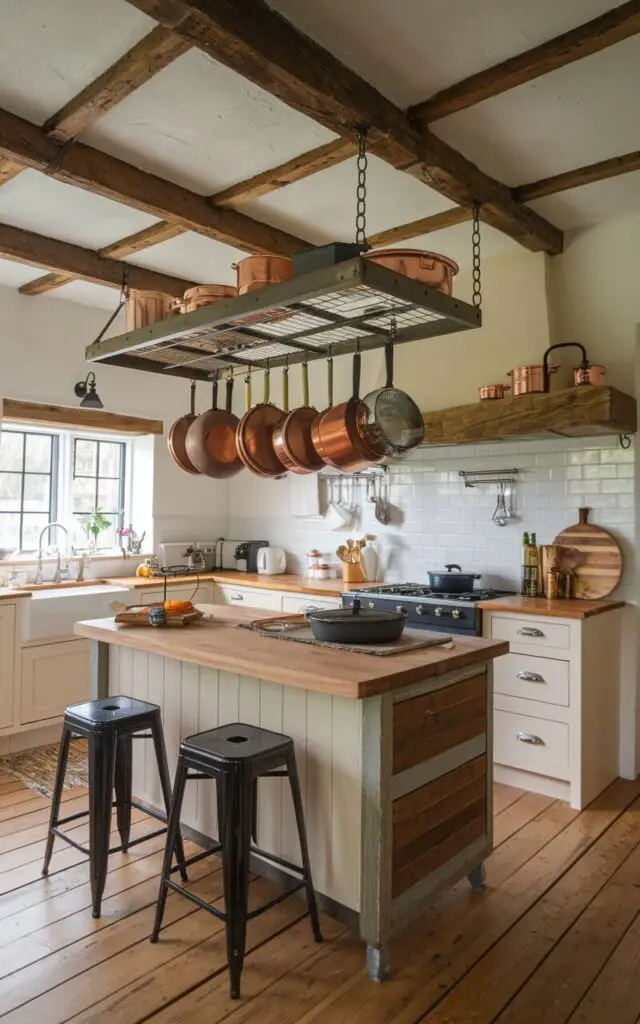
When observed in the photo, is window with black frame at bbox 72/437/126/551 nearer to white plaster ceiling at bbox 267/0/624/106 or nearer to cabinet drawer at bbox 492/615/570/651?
cabinet drawer at bbox 492/615/570/651

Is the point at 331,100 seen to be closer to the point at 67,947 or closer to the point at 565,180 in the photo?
the point at 565,180

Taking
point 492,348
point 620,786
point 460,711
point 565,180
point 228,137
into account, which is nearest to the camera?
point 460,711

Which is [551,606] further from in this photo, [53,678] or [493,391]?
[53,678]

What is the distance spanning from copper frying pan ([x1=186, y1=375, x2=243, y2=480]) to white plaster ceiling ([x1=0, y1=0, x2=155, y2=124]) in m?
1.22

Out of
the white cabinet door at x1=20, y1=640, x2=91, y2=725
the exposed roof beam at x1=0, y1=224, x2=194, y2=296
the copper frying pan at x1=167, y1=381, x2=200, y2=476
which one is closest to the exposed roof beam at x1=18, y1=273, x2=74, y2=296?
the exposed roof beam at x1=0, y1=224, x2=194, y2=296

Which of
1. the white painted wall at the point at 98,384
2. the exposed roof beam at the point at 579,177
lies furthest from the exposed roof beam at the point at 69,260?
the exposed roof beam at the point at 579,177

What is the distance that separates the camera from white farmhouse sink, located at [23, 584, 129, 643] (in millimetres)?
4203

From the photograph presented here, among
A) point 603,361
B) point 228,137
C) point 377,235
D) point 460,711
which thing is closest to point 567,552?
point 603,361

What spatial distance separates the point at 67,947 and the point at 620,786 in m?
2.83

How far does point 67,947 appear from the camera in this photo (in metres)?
2.28

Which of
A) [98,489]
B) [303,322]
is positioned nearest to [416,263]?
[303,322]

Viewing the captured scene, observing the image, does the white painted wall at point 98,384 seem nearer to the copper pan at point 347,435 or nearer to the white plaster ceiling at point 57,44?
the white plaster ceiling at point 57,44

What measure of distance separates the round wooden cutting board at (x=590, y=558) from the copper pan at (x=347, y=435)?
1.99 meters

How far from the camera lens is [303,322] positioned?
2479mm
